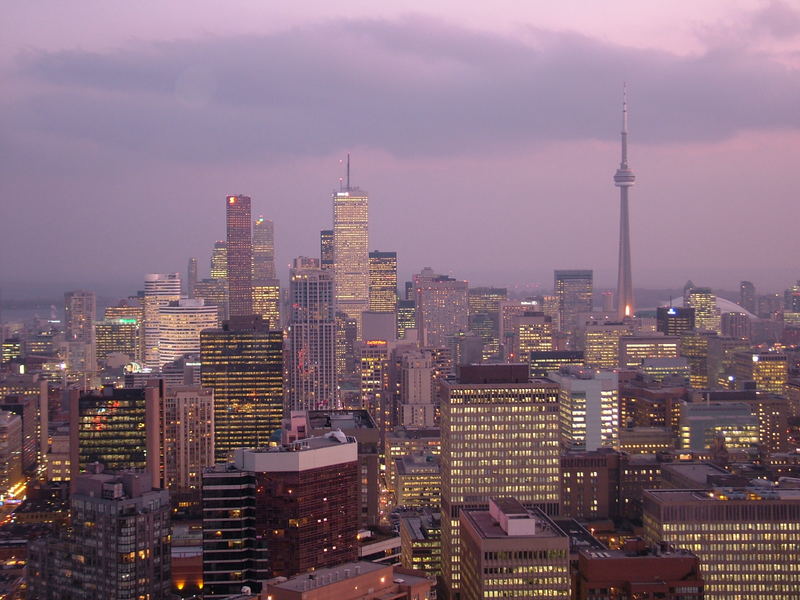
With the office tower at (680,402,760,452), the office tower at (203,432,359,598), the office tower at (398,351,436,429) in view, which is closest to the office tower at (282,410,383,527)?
the office tower at (203,432,359,598)

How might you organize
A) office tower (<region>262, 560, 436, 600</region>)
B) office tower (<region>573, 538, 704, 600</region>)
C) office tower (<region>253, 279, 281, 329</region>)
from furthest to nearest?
office tower (<region>253, 279, 281, 329</region>), office tower (<region>573, 538, 704, 600</region>), office tower (<region>262, 560, 436, 600</region>)

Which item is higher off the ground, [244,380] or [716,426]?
[244,380]

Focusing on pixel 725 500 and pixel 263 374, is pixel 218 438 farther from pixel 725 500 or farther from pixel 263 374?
pixel 725 500

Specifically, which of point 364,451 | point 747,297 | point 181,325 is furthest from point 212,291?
point 364,451

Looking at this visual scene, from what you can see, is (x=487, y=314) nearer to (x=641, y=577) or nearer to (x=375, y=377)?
(x=375, y=377)

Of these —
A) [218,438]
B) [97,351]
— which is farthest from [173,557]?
[97,351]

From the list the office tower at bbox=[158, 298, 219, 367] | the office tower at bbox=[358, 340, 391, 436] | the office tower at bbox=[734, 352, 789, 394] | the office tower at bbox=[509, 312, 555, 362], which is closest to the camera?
the office tower at bbox=[734, 352, 789, 394]

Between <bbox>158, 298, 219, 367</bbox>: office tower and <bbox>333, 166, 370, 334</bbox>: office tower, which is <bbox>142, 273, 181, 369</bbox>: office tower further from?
<bbox>333, 166, 370, 334</bbox>: office tower
